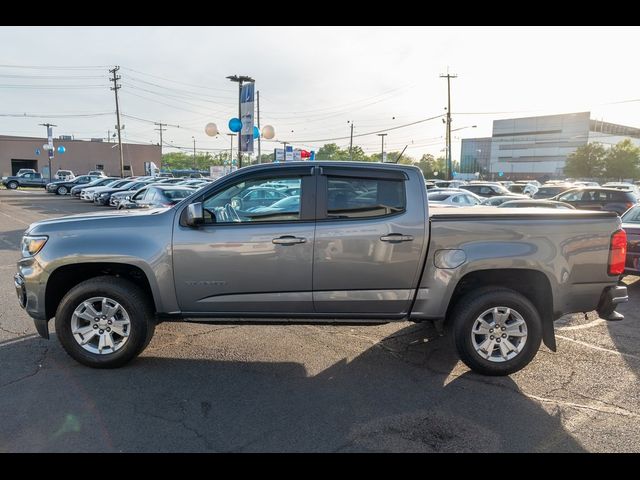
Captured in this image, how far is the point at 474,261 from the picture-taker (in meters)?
4.03

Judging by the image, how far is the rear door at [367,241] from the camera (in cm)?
403

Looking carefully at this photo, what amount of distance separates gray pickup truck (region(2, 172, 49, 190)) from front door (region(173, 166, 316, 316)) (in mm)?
50450

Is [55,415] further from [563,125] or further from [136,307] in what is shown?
[563,125]

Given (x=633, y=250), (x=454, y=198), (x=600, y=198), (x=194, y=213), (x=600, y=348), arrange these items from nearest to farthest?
(x=194, y=213) → (x=600, y=348) → (x=633, y=250) → (x=600, y=198) → (x=454, y=198)

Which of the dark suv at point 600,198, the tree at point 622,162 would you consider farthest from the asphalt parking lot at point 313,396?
the tree at point 622,162

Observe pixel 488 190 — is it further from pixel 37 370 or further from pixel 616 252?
pixel 37 370

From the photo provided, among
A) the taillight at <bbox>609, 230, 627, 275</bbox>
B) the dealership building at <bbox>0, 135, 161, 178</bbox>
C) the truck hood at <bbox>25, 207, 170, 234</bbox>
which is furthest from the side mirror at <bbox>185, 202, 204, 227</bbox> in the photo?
the dealership building at <bbox>0, 135, 161, 178</bbox>

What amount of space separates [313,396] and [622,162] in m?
76.8

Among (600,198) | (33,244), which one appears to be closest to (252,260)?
(33,244)

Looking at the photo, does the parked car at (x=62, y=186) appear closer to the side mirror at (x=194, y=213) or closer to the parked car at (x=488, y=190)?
the parked car at (x=488, y=190)

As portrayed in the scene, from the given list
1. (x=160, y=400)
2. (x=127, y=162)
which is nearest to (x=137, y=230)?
(x=160, y=400)

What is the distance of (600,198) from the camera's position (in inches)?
607

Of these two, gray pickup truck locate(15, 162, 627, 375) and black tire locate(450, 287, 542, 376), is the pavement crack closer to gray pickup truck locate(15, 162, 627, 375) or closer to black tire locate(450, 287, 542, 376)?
gray pickup truck locate(15, 162, 627, 375)

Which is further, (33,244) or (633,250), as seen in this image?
(633,250)
